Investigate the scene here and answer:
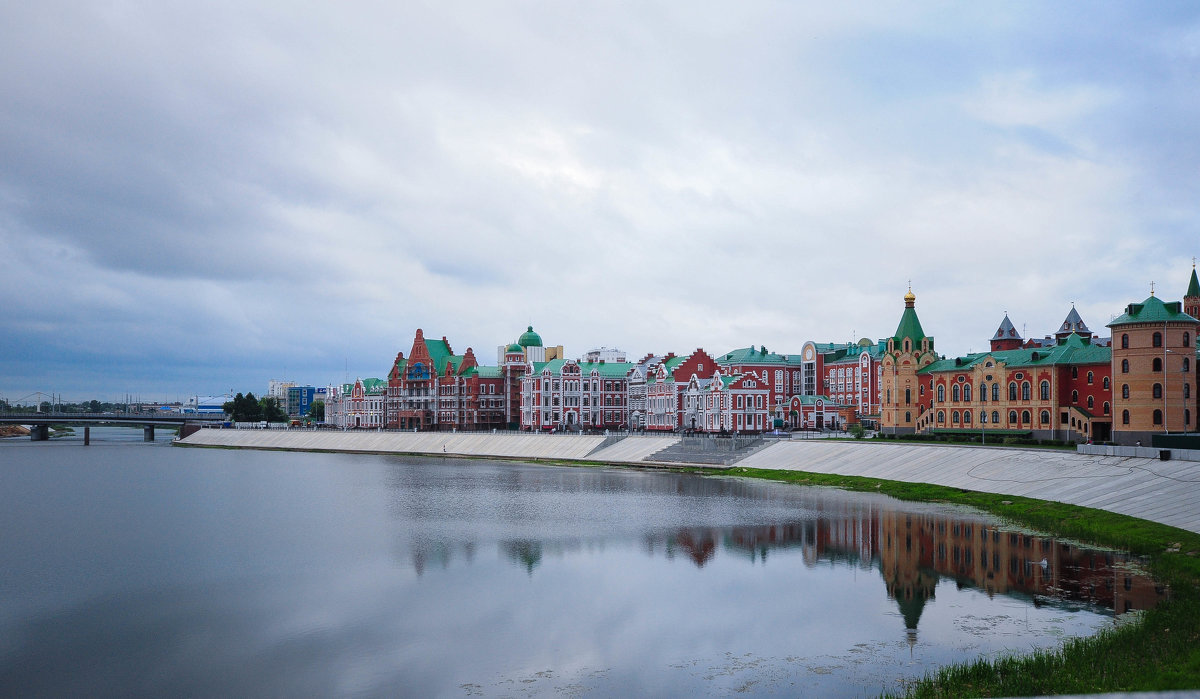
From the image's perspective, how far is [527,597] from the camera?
31.8 meters

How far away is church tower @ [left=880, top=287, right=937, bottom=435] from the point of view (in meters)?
96.8

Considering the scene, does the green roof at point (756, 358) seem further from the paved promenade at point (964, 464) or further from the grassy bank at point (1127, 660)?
the grassy bank at point (1127, 660)

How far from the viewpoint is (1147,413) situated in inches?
2598

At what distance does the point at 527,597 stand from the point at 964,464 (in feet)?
142

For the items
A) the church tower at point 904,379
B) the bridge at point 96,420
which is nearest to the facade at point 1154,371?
the church tower at point 904,379

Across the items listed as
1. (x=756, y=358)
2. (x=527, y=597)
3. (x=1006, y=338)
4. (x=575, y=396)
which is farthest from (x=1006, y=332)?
(x=527, y=597)

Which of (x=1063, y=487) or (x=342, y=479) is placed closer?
(x=1063, y=487)

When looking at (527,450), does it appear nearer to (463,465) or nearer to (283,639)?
(463,465)

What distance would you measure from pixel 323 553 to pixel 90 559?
9.91 m

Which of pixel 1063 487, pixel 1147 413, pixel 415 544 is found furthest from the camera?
pixel 1147 413

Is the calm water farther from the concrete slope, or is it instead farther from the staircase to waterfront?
the staircase to waterfront

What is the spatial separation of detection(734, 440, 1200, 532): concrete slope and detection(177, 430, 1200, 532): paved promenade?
6cm

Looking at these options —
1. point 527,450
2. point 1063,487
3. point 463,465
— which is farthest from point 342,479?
point 1063,487

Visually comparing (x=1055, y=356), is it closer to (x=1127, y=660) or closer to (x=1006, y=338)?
(x=1006, y=338)
